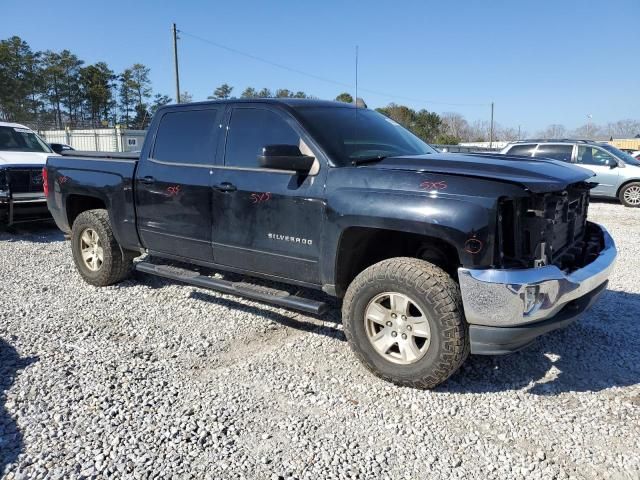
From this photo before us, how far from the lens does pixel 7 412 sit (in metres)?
3.11

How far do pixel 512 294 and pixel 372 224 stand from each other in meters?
0.98

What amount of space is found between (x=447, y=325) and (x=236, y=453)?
1.45 m

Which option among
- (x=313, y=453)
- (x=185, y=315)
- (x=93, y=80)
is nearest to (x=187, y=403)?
(x=313, y=453)

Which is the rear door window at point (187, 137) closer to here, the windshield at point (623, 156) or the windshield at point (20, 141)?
the windshield at point (20, 141)

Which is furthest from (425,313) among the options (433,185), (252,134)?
(252,134)

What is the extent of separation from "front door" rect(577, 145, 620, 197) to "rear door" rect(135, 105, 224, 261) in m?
11.6

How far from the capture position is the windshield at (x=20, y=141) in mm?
9641

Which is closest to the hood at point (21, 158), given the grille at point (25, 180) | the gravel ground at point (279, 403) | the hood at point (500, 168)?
the grille at point (25, 180)

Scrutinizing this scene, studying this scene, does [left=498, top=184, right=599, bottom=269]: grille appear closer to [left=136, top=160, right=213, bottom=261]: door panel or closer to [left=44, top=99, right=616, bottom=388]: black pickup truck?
[left=44, top=99, right=616, bottom=388]: black pickup truck

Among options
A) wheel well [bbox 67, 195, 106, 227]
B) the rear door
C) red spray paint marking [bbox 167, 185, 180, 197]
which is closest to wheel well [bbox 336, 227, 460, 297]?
the rear door

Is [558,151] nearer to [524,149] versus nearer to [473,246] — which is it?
[524,149]

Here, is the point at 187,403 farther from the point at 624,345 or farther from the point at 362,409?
the point at 624,345

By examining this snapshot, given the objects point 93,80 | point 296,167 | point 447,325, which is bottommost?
point 447,325

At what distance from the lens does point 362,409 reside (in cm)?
322
